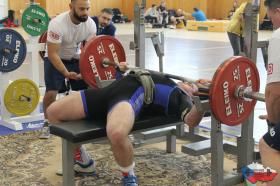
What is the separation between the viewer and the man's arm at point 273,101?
2168 millimetres

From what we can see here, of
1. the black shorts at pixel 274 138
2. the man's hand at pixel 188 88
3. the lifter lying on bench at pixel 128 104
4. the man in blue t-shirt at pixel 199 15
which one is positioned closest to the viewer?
the black shorts at pixel 274 138

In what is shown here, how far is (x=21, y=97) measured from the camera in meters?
4.30

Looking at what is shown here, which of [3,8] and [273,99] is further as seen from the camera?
[3,8]

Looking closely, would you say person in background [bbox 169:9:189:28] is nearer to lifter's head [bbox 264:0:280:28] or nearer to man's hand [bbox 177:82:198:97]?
man's hand [bbox 177:82:198:97]

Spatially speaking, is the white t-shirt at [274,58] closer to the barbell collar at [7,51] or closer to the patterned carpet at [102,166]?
the patterned carpet at [102,166]

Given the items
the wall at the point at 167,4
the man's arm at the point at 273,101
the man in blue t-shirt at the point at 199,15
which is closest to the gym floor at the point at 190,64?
the man's arm at the point at 273,101

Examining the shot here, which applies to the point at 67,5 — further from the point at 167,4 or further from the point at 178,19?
the point at 178,19

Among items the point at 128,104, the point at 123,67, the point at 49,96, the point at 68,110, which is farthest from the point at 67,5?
the point at 128,104

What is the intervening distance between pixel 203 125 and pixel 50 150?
1.46m

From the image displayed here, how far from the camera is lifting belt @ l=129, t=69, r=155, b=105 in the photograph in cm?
274

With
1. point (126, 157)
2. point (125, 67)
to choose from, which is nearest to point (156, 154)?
point (125, 67)

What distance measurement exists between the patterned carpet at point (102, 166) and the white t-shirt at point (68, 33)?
0.79 metres

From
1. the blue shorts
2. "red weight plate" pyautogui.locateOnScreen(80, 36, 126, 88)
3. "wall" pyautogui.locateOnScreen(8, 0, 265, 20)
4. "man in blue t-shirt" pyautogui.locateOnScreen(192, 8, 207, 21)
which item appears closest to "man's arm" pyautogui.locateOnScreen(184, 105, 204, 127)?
"red weight plate" pyautogui.locateOnScreen(80, 36, 126, 88)

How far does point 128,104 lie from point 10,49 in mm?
1937
